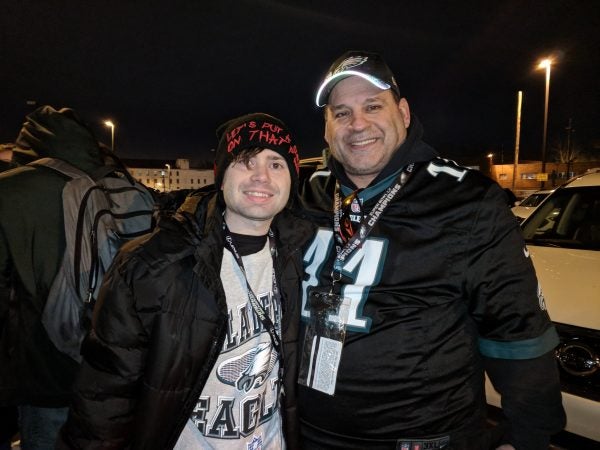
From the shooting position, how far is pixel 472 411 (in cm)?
186

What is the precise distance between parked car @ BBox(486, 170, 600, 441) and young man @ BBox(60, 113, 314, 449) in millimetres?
1786

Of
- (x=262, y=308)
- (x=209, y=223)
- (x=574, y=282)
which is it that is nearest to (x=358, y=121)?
(x=209, y=223)

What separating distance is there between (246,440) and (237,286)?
739 millimetres

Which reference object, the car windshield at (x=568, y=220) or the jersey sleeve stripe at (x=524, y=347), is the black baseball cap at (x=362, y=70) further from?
the car windshield at (x=568, y=220)

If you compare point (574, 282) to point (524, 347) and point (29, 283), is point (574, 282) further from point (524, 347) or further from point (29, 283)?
point (29, 283)

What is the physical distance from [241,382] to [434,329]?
0.98 meters

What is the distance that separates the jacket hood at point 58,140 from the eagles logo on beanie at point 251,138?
86 cm

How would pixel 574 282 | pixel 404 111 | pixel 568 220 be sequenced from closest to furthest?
pixel 404 111, pixel 574 282, pixel 568 220

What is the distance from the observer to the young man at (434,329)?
5.69ft

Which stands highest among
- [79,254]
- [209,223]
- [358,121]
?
[358,121]

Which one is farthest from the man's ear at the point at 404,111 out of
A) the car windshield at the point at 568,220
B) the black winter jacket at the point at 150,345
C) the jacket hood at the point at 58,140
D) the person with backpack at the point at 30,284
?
the car windshield at the point at 568,220

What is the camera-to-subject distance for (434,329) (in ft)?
5.90

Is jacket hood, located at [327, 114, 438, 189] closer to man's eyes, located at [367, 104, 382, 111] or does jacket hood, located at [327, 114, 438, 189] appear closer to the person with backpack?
man's eyes, located at [367, 104, 382, 111]

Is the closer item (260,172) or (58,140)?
(260,172)
